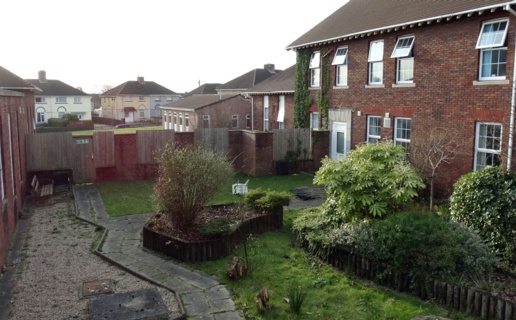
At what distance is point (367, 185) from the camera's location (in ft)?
32.5

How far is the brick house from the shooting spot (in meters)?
13.5

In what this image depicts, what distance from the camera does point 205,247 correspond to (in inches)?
398

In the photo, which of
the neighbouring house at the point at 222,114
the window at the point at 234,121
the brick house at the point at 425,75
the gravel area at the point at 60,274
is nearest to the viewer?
the gravel area at the point at 60,274

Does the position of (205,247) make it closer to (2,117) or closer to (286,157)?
(2,117)

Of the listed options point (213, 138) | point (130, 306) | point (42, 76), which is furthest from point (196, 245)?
point (42, 76)

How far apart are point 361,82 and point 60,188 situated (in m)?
13.8

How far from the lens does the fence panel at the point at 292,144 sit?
2195 centimetres

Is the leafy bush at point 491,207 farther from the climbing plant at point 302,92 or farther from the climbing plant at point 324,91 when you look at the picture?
the climbing plant at point 302,92

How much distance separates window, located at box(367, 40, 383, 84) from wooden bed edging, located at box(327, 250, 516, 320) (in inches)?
441

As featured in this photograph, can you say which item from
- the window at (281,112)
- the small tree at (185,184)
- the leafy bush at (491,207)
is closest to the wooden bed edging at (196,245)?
the small tree at (185,184)

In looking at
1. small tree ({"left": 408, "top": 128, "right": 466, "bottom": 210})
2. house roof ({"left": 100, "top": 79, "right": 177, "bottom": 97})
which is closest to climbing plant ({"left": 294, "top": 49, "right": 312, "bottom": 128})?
small tree ({"left": 408, "top": 128, "right": 466, "bottom": 210})

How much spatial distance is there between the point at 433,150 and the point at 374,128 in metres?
4.63

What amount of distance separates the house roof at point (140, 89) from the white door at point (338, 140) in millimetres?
59396

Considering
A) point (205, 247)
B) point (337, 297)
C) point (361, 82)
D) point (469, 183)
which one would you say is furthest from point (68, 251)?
point (361, 82)
